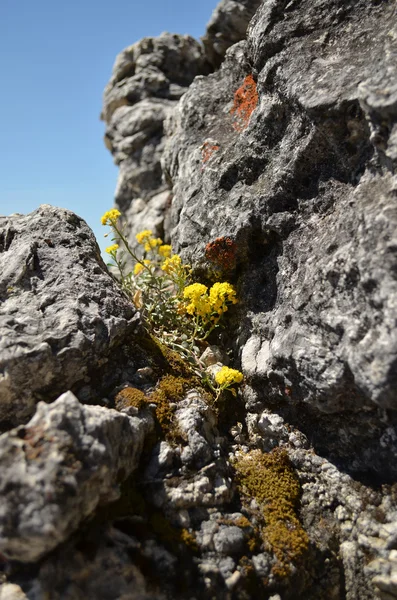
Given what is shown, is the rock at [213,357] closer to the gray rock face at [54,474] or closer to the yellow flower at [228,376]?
the yellow flower at [228,376]

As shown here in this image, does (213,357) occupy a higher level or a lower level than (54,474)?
higher

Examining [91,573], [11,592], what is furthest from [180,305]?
[11,592]

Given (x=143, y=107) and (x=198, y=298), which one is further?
(x=143, y=107)

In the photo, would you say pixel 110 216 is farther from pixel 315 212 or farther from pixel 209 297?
pixel 315 212

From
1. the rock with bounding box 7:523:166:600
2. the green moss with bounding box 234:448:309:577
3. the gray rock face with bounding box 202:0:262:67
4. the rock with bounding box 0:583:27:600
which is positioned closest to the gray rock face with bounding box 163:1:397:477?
the green moss with bounding box 234:448:309:577

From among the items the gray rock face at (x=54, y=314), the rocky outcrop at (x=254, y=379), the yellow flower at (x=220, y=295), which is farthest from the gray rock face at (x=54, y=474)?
the yellow flower at (x=220, y=295)

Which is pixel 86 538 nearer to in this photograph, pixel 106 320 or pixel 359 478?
pixel 106 320
